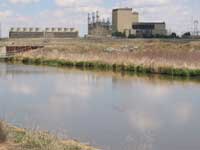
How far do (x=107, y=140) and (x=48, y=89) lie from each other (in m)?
12.5

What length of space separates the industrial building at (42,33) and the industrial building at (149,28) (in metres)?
14.2

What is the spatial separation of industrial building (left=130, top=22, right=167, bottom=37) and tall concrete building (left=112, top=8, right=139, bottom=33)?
188 cm

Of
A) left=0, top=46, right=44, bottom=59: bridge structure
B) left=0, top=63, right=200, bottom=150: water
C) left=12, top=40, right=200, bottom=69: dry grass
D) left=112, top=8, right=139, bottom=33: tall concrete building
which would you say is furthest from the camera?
left=112, top=8, right=139, bottom=33: tall concrete building

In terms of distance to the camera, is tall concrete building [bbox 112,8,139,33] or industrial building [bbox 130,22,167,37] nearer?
industrial building [bbox 130,22,167,37]

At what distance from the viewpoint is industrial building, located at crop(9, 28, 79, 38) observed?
367ft

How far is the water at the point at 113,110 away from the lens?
473 inches

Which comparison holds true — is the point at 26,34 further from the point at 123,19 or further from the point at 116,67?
the point at 116,67

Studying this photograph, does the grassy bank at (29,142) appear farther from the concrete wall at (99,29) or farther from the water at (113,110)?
the concrete wall at (99,29)

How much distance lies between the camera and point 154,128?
13422 millimetres

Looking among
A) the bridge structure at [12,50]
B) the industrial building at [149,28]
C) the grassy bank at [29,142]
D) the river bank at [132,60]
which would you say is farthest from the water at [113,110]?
the industrial building at [149,28]

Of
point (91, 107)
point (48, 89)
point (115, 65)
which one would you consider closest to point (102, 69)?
point (115, 65)

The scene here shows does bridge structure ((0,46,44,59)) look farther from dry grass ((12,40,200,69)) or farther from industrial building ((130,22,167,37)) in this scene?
industrial building ((130,22,167,37))

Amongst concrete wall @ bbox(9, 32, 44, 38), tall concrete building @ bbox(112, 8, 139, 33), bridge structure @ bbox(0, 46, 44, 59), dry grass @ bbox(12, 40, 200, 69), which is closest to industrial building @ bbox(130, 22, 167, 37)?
tall concrete building @ bbox(112, 8, 139, 33)

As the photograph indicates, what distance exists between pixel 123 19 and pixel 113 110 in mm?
98464
